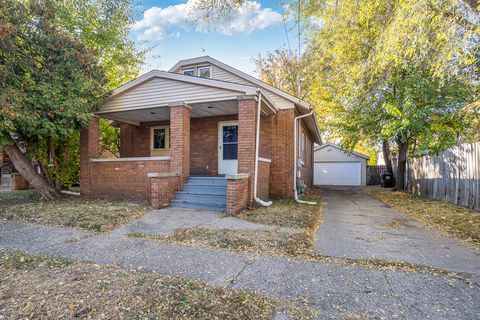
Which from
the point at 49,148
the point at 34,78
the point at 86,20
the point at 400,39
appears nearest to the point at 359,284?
the point at 400,39

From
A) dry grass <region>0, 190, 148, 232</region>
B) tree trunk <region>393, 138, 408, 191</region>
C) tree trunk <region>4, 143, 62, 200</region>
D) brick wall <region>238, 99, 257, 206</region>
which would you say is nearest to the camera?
dry grass <region>0, 190, 148, 232</region>

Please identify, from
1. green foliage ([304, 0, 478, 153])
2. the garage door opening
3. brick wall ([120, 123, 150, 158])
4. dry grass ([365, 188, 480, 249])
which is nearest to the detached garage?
the garage door opening

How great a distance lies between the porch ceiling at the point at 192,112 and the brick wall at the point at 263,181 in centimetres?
189

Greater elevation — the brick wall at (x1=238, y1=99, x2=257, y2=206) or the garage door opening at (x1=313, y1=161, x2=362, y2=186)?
the brick wall at (x1=238, y1=99, x2=257, y2=206)

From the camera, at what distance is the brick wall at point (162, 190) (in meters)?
7.01

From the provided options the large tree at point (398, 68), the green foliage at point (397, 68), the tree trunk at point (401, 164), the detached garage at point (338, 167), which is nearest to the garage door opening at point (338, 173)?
the detached garage at point (338, 167)

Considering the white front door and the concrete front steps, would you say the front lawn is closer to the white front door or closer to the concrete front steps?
the concrete front steps

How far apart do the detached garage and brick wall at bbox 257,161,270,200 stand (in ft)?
46.8

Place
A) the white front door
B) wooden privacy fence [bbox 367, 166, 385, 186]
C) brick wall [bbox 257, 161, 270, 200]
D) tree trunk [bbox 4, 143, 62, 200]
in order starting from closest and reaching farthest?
tree trunk [bbox 4, 143, 62, 200] < brick wall [bbox 257, 161, 270, 200] < the white front door < wooden privacy fence [bbox 367, 166, 385, 186]

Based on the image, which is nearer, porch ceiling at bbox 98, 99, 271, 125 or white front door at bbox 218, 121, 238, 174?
porch ceiling at bbox 98, 99, 271, 125

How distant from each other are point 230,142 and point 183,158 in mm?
2513

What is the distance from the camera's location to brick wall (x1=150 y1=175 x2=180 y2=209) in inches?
276

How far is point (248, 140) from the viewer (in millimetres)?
7316

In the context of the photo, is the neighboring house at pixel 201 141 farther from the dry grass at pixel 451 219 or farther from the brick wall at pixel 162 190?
the dry grass at pixel 451 219
